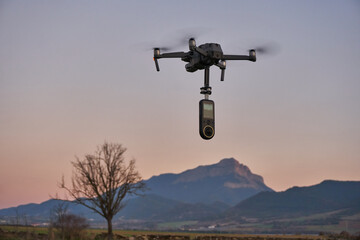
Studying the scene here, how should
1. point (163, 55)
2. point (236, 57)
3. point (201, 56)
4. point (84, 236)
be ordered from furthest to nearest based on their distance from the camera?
point (84, 236)
point (236, 57)
point (163, 55)
point (201, 56)

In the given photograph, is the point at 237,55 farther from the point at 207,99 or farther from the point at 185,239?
the point at 185,239

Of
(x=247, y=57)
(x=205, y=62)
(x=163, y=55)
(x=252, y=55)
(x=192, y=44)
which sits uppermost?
(x=252, y=55)

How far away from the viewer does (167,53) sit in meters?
20.8

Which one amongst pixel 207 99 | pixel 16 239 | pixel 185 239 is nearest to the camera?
pixel 207 99

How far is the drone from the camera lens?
19453mm

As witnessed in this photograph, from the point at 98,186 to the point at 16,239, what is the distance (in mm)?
13962

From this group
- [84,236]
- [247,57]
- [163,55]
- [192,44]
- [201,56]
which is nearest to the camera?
[192,44]

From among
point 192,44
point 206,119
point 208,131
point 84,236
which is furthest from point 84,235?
point 192,44

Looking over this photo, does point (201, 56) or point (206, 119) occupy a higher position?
point (201, 56)

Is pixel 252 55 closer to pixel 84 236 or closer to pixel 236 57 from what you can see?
pixel 236 57

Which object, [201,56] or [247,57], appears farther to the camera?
[247,57]

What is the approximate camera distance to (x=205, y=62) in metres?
19.8

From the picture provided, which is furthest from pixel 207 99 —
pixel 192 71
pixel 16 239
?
pixel 16 239

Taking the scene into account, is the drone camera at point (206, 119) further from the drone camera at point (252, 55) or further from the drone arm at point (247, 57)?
the drone camera at point (252, 55)
